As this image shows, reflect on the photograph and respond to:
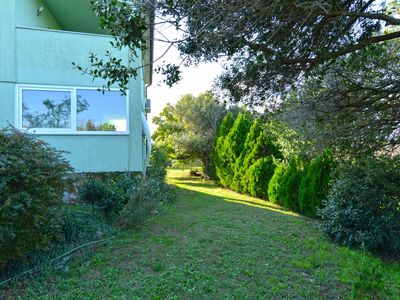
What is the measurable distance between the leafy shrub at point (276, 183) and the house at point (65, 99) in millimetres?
6282

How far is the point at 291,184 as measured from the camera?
13.8m

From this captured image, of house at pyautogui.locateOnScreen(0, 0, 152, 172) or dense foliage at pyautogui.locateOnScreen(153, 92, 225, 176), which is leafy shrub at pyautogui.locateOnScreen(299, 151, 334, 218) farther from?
dense foliage at pyautogui.locateOnScreen(153, 92, 225, 176)

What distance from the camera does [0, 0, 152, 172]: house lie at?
36.5 feet

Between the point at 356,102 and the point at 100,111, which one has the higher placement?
the point at 100,111

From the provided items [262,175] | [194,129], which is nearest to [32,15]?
[262,175]

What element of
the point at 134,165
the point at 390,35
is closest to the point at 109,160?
the point at 134,165

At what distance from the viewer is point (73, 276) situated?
6020 millimetres

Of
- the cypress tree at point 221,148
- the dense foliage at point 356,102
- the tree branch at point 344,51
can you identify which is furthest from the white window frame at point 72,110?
the cypress tree at point 221,148

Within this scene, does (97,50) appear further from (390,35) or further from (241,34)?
(390,35)

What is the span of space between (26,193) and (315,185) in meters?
10.0

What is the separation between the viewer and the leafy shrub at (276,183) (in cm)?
1464

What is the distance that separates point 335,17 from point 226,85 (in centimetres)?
223

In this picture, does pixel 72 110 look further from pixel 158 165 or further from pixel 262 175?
pixel 262 175

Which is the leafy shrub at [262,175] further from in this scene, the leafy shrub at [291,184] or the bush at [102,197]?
the bush at [102,197]
